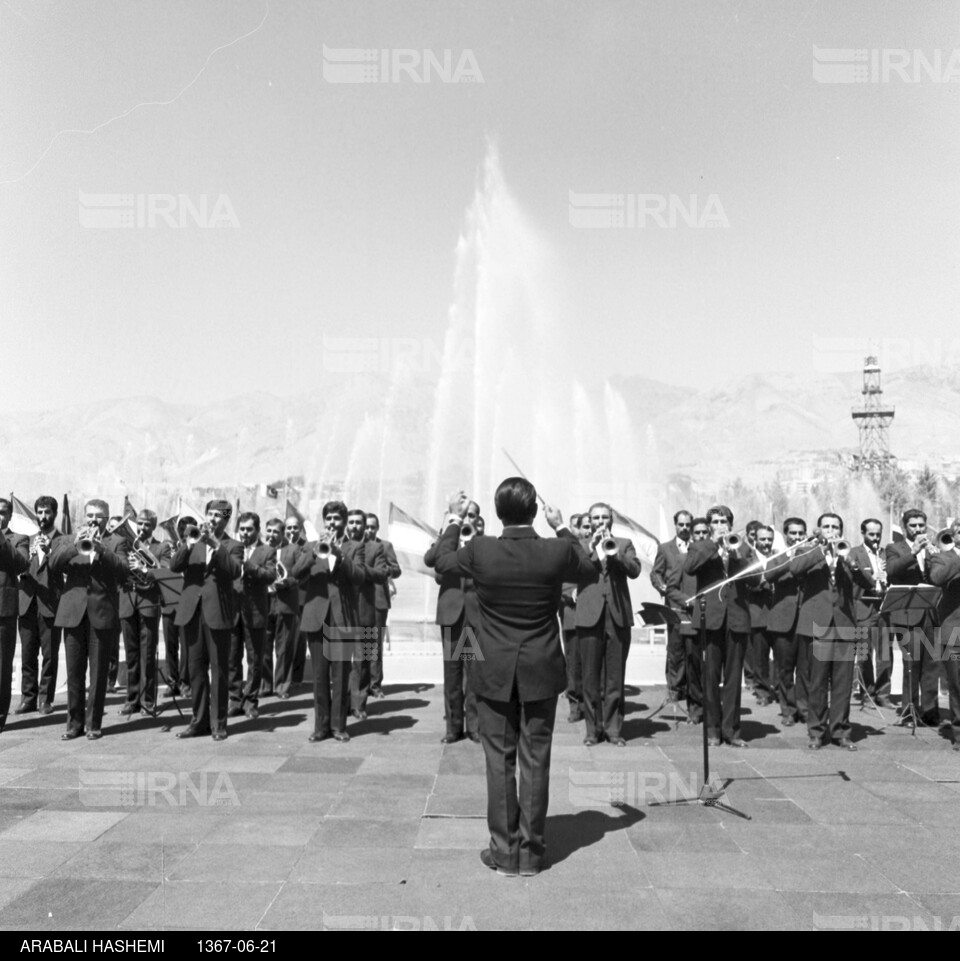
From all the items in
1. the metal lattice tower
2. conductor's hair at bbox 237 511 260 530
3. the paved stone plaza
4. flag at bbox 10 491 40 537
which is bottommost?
the paved stone plaza

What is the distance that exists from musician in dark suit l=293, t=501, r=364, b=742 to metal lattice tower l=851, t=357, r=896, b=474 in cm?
12668

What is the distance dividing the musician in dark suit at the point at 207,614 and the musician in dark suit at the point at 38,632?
2404mm

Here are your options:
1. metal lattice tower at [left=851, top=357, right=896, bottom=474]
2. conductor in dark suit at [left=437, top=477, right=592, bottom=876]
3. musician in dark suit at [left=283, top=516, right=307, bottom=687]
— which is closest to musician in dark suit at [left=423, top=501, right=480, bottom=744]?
conductor in dark suit at [left=437, top=477, right=592, bottom=876]

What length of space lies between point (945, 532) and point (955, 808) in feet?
10.5

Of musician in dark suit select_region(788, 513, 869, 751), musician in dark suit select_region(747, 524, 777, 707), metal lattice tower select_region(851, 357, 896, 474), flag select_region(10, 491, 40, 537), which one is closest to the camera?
musician in dark suit select_region(788, 513, 869, 751)

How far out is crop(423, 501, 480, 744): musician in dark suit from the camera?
9352mm

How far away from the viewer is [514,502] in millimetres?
5711

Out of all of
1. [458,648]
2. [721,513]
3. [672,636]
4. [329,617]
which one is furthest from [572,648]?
[329,617]

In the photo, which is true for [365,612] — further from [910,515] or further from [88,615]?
[910,515]

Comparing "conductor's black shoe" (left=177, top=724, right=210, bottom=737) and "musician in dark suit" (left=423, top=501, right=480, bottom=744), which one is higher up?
"musician in dark suit" (left=423, top=501, right=480, bottom=744)

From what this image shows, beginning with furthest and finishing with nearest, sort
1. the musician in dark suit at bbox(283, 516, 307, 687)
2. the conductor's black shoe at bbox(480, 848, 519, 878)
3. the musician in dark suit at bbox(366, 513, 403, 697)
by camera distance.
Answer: the musician in dark suit at bbox(283, 516, 307, 687) → the musician in dark suit at bbox(366, 513, 403, 697) → the conductor's black shoe at bbox(480, 848, 519, 878)

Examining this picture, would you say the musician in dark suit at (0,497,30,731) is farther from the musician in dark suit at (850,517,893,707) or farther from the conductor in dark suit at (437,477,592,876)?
the musician in dark suit at (850,517,893,707)

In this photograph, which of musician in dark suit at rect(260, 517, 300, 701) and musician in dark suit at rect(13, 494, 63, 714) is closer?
musician in dark suit at rect(13, 494, 63, 714)

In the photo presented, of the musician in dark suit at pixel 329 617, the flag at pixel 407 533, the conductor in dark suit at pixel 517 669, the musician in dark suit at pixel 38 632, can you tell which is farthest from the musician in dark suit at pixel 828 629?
the musician in dark suit at pixel 38 632
